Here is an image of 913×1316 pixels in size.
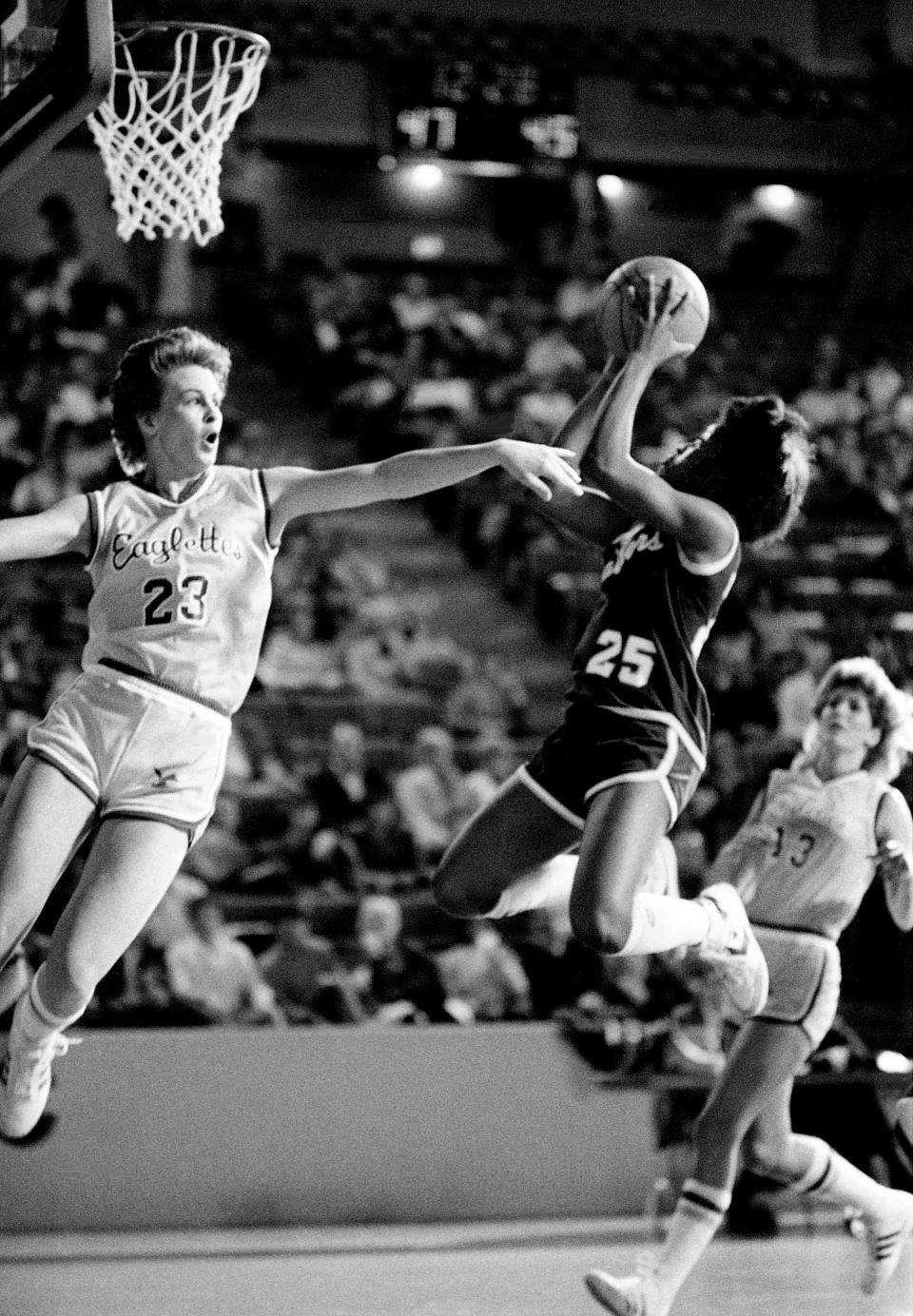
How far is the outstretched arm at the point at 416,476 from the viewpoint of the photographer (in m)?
5.18

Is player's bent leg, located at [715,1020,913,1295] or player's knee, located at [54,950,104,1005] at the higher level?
player's knee, located at [54,950,104,1005]

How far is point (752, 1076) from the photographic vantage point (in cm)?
642

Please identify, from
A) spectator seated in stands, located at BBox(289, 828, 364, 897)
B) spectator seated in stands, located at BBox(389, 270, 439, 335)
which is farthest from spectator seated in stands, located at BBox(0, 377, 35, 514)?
spectator seated in stands, located at BBox(389, 270, 439, 335)

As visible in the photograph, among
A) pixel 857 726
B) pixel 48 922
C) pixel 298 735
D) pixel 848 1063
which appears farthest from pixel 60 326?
pixel 857 726

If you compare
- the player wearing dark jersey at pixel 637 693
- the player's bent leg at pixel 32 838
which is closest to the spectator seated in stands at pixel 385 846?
the player wearing dark jersey at pixel 637 693

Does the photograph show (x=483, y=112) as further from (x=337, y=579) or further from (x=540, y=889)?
(x=540, y=889)

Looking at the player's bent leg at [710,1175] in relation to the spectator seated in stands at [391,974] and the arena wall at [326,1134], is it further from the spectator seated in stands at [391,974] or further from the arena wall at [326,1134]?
the spectator seated in stands at [391,974]

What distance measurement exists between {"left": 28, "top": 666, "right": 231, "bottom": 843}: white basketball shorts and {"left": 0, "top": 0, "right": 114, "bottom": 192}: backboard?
1.56m

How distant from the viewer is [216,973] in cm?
974

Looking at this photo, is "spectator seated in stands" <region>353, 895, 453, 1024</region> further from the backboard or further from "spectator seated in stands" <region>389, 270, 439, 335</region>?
"spectator seated in stands" <region>389, 270, 439, 335</region>

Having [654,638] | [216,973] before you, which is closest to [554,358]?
[216,973]

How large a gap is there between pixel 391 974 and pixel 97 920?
200 inches

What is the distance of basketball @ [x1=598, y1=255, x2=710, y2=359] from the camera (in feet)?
18.2

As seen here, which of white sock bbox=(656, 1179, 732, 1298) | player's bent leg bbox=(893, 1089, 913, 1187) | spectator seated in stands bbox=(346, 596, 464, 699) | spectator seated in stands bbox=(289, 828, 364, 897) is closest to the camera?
white sock bbox=(656, 1179, 732, 1298)
